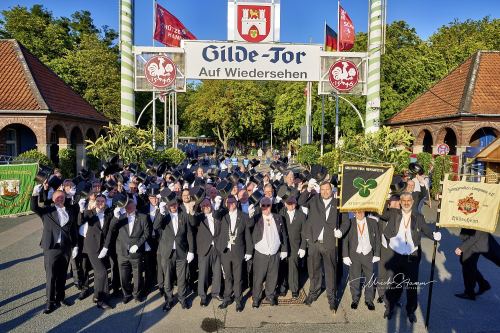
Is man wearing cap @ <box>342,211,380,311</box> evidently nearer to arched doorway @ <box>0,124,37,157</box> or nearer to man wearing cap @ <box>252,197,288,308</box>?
man wearing cap @ <box>252,197,288,308</box>

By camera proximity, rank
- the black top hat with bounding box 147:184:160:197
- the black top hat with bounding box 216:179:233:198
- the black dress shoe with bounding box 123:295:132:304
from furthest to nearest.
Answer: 1. the black top hat with bounding box 216:179:233:198
2. the black top hat with bounding box 147:184:160:197
3. the black dress shoe with bounding box 123:295:132:304

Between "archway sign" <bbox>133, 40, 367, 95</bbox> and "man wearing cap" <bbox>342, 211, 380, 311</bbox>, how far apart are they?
38.8 ft

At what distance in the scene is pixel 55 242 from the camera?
19.6ft

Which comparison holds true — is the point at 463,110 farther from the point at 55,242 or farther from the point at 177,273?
the point at 55,242

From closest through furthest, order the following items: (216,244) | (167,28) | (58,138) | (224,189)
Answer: (216,244) < (224,189) < (58,138) < (167,28)

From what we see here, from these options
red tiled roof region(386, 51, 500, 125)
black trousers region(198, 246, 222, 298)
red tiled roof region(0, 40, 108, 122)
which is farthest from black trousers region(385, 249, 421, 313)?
red tiled roof region(0, 40, 108, 122)

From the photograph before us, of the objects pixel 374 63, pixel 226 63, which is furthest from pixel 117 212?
pixel 374 63

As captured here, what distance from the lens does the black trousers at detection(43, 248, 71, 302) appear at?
5934 mm

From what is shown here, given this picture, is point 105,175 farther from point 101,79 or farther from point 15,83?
point 101,79

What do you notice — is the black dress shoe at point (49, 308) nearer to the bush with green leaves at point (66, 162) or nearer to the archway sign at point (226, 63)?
the archway sign at point (226, 63)

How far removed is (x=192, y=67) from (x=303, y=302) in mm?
12981

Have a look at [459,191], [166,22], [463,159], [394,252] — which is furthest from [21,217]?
[463,159]

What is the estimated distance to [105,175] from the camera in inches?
425

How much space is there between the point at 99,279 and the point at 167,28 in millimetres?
20413
